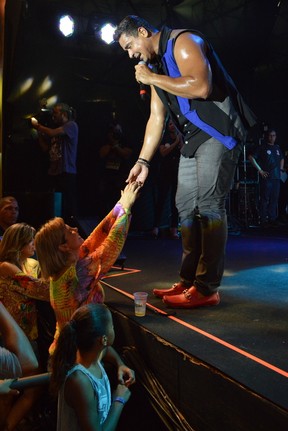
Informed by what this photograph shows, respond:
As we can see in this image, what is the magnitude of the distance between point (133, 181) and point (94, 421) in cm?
131

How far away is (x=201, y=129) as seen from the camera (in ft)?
6.68

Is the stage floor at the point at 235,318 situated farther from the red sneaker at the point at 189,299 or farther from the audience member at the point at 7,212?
the audience member at the point at 7,212

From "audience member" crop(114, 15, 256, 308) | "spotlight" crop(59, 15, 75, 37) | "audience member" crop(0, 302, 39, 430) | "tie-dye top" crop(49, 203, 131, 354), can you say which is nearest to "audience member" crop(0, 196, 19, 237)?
"tie-dye top" crop(49, 203, 131, 354)

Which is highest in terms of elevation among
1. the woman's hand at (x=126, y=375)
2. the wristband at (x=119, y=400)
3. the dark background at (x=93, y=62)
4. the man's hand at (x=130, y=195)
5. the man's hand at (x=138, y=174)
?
the dark background at (x=93, y=62)

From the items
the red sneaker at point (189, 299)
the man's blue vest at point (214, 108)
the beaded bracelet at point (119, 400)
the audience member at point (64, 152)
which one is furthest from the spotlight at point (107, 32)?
the beaded bracelet at point (119, 400)

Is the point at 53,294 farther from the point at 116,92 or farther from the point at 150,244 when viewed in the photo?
the point at 116,92

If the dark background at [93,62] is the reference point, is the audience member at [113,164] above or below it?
below

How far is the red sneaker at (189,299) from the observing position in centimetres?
203

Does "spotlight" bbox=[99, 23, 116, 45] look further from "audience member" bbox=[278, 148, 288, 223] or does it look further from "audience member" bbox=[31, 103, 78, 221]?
"audience member" bbox=[278, 148, 288, 223]

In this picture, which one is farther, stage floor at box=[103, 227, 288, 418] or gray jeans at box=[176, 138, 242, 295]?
gray jeans at box=[176, 138, 242, 295]

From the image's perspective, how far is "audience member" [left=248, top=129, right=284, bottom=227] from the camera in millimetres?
6746

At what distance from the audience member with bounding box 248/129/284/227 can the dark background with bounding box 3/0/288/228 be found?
78cm

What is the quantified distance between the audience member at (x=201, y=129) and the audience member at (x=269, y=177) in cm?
492

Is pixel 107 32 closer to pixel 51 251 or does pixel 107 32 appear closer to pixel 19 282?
pixel 19 282
